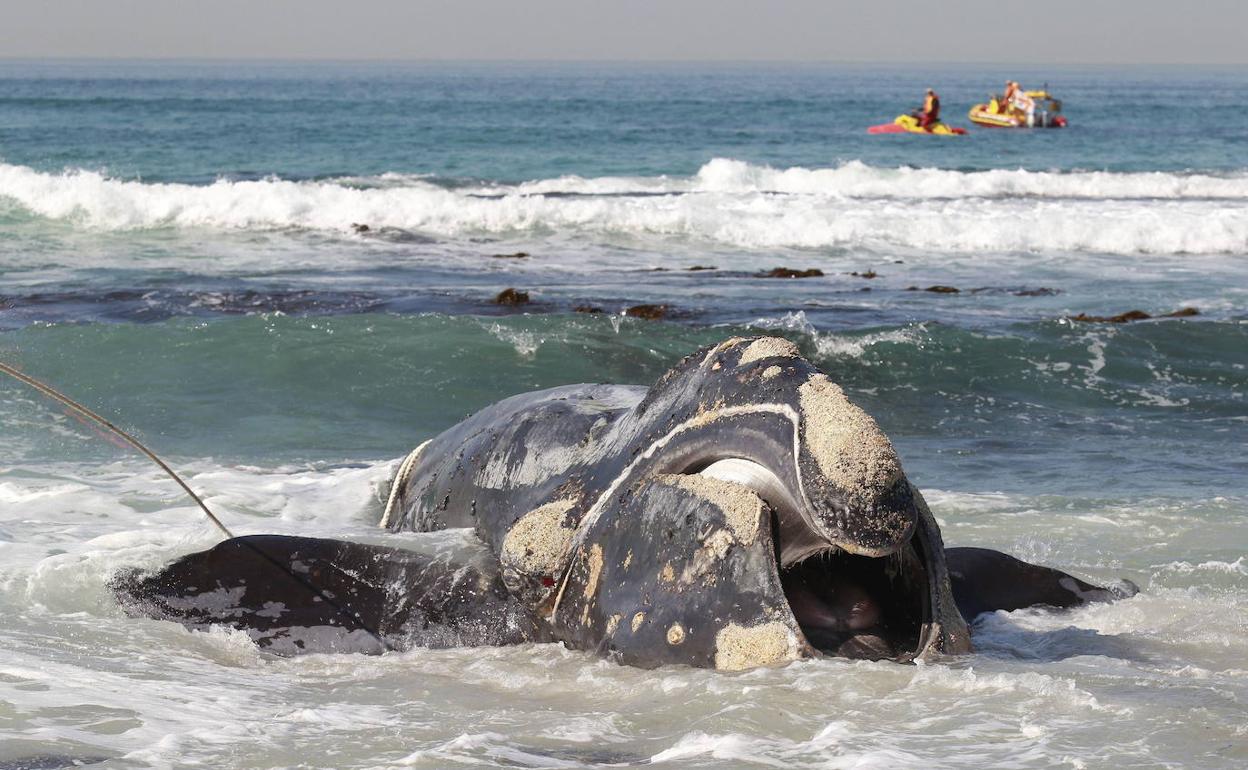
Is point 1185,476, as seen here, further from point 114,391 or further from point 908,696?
point 114,391

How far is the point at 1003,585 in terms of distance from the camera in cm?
524

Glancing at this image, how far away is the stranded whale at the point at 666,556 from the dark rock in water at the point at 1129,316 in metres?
9.53

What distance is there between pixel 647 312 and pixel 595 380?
8.73 ft

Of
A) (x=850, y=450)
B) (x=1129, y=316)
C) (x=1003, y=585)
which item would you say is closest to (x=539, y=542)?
(x=850, y=450)

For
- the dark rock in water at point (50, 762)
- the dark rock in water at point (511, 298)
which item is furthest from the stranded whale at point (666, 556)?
the dark rock in water at point (511, 298)

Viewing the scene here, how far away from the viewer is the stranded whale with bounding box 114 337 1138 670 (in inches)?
151

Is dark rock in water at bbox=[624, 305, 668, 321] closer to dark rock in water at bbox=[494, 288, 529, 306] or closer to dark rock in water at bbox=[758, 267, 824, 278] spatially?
dark rock in water at bbox=[494, 288, 529, 306]

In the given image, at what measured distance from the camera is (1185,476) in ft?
28.7

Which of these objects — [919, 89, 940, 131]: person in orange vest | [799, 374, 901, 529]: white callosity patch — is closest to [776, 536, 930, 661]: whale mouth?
[799, 374, 901, 529]: white callosity patch

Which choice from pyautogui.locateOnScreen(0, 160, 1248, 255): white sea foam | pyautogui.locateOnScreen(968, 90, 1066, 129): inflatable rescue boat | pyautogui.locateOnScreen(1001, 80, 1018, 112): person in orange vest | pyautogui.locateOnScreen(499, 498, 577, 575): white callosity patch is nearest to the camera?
pyautogui.locateOnScreen(499, 498, 577, 575): white callosity patch

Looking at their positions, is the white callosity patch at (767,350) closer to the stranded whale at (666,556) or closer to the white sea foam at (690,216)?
the stranded whale at (666,556)

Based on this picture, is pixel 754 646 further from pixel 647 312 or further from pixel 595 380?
pixel 647 312

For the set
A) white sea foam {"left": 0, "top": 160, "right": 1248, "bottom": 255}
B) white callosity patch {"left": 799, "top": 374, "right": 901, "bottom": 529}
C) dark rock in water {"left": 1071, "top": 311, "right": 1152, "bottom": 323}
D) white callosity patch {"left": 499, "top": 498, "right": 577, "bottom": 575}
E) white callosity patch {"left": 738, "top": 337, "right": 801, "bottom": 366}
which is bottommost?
dark rock in water {"left": 1071, "top": 311, "right": 1152, "bottom": 323}

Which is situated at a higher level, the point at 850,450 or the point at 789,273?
the point at 850,450
